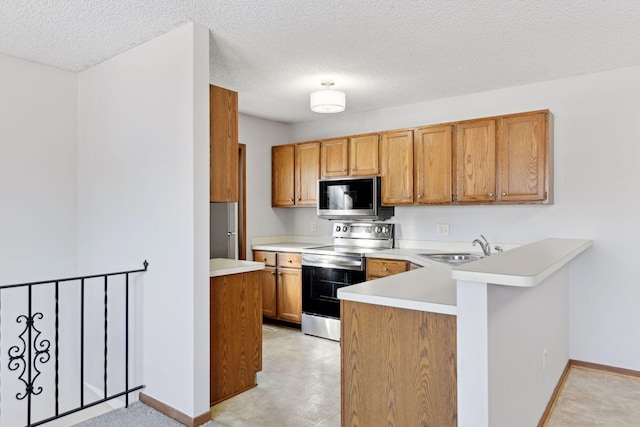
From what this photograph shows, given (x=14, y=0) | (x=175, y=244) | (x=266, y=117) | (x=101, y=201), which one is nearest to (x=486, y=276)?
(x=175, y=244)

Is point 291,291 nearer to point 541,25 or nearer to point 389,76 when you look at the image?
point 389,76

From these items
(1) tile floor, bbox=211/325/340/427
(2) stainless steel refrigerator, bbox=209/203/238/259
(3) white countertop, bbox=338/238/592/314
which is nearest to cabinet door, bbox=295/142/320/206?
(2) stainless steel refrigerator, bbox=209/203/238/259

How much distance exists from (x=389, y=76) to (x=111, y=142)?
2.31 meters

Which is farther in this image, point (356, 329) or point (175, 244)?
point (175, 244)

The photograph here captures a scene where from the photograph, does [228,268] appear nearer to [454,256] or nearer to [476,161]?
[454,256]

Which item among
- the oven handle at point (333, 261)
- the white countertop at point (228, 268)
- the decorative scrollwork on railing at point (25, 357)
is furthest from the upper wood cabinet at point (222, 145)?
the oven handle at point (333, 261)

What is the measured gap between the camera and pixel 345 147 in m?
4.52

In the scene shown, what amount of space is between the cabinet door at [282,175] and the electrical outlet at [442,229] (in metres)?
1.78

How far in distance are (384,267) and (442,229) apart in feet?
2.62

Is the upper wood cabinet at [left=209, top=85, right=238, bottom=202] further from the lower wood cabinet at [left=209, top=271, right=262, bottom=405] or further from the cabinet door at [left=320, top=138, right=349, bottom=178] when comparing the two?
the cabinet door at [left=320, top=138, right=349, bottom=178]

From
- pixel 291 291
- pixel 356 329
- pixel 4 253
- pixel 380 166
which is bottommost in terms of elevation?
pixel 291 291

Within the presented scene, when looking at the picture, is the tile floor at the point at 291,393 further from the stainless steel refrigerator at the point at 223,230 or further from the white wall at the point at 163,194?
the stainless steel refrigerator at the point at 223,230

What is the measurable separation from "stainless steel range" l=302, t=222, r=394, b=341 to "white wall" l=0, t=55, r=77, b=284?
2.19m

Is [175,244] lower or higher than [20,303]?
higher
